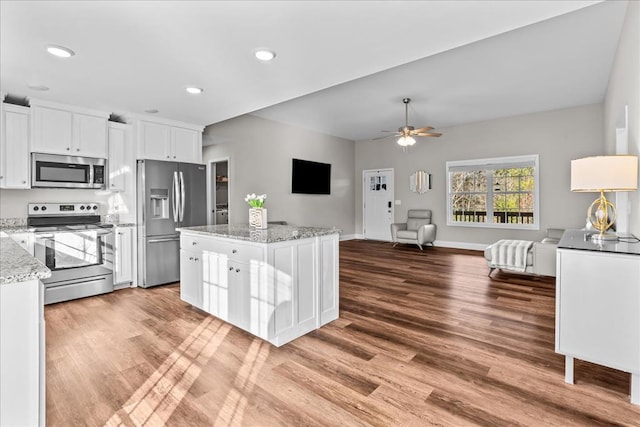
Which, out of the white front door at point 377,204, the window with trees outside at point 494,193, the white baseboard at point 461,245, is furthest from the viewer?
the white front door at point 377,204

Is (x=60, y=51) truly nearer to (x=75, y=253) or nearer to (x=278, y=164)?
(x=75, y=253)

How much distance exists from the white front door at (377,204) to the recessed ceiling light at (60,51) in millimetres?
6891

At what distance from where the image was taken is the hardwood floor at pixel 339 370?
1.75 m

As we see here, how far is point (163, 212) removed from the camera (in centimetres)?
455

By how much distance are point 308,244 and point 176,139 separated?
3245 millimetres

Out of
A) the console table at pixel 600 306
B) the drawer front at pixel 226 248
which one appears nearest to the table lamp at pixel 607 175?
the console table at pixel 600 306

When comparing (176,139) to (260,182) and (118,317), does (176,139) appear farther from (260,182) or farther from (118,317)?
(118,317)

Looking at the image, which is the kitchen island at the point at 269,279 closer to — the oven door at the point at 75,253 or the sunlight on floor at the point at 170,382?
the sunlight on floor at the point at 170,382

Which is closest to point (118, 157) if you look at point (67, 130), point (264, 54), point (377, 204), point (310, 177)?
point (67, 130)

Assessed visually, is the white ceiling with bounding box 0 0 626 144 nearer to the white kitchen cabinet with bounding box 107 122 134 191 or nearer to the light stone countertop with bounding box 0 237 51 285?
the white kitchen cabinet with bounding box 107 122 134 191

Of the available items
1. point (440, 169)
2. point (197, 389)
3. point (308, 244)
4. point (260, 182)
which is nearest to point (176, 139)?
point (260, 182)

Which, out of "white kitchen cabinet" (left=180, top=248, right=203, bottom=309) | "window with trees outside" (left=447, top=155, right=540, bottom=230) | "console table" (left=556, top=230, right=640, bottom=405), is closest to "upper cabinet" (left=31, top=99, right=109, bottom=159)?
"white kitchen cabinet" (left=180, top=248, right=203, bottom=309)

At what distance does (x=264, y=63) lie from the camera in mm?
2982

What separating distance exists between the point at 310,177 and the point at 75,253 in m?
A: 4.85
